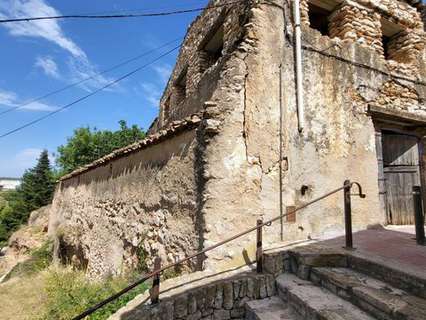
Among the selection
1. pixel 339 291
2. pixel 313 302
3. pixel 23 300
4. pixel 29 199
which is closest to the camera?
pixel 313 302

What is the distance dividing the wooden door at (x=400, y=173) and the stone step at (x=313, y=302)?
12.6 ft

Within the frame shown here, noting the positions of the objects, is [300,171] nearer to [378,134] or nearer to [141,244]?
[378,134]

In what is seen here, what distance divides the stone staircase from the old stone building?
824 mm

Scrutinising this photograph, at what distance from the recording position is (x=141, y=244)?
5484mm

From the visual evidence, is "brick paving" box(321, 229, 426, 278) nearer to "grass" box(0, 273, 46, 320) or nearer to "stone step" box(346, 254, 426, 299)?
"stone step" box(346, 254, 426, 299)

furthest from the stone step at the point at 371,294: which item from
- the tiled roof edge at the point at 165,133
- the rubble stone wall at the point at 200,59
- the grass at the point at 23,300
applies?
the grass at the point at 23,300

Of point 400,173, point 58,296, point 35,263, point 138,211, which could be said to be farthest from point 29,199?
point 400,173

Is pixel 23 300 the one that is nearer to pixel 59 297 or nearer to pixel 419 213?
pixel 59 297

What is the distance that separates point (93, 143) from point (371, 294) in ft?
95.5

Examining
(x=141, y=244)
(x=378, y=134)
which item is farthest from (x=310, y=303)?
(x=378, y=134)

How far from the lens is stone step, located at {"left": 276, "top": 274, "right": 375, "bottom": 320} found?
2664mm

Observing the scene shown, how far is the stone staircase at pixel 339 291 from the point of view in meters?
2.59

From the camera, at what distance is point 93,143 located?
2870cm

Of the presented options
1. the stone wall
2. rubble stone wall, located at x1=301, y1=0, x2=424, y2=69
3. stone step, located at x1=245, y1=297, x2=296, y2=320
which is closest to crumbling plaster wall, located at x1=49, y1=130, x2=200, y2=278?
the stone wall
